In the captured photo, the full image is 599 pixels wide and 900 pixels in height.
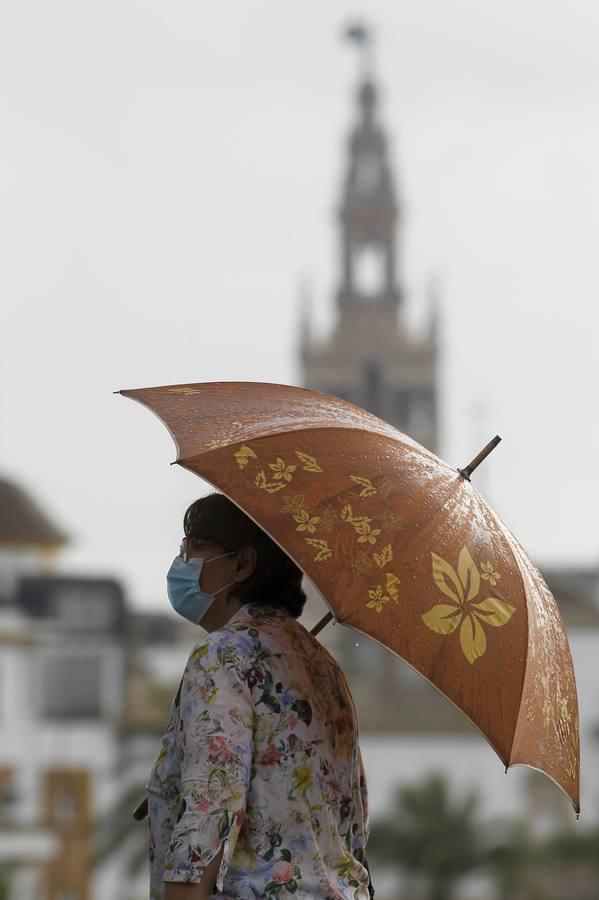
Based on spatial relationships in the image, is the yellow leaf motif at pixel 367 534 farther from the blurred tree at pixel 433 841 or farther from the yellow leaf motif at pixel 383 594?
the blurred tree at pixel 433 841

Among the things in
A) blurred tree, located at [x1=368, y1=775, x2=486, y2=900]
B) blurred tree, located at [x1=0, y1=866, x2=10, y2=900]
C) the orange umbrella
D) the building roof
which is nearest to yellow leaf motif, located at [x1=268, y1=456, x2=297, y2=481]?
the orange umbrella

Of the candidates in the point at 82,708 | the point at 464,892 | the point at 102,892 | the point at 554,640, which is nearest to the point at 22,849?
the point at 102,892

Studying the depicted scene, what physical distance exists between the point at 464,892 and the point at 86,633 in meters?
10.6

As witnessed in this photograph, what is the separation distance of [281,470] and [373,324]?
231 ft

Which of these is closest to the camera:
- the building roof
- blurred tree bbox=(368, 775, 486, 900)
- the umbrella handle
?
the umbrella handle

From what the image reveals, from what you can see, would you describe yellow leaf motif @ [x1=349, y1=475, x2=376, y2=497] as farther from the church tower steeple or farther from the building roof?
the church tower steeple

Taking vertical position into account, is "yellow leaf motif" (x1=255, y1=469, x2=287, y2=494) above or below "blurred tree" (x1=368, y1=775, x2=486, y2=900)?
above

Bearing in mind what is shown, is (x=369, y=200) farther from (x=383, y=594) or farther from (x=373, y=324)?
(x=383, y=594)

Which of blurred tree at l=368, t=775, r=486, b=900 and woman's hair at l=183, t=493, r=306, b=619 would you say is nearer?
woman's hair at l=183, t=493, r=306, b=619

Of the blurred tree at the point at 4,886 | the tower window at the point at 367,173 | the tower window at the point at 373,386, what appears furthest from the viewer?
the tower window at the point at 367,173

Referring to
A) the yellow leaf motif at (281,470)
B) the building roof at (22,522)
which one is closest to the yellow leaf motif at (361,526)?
the yellow leaf motif at (281,470)

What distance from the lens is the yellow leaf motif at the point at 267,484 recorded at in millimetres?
3525

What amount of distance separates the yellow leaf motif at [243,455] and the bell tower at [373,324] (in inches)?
2637

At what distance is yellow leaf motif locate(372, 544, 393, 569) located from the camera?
357cm
